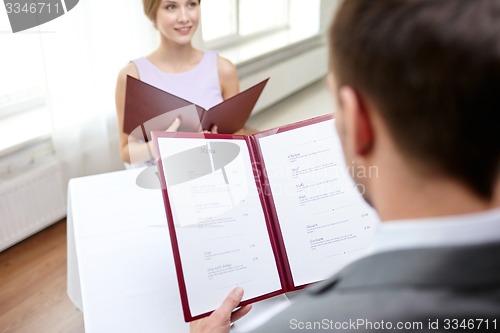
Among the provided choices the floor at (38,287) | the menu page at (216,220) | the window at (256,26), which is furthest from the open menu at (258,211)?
the window at (256,26)

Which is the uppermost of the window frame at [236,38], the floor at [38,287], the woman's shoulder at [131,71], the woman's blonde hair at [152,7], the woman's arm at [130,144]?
the woman's blonde hair at [152,7]

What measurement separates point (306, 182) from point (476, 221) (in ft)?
1.85

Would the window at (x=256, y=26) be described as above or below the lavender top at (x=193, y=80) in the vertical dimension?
above

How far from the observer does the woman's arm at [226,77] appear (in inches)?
78.3

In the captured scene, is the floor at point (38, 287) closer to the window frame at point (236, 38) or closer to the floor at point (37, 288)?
the floor at point (37, 288)

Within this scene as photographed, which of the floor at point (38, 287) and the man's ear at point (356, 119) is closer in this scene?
the man's ear at point (356, 119)

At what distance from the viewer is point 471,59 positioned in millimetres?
402

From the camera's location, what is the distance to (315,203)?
100 cm

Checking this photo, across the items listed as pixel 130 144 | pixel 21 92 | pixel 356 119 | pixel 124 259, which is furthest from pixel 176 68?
pixel 356 119

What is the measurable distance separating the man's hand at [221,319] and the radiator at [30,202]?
1531 millimetres

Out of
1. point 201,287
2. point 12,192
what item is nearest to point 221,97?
point 12,192

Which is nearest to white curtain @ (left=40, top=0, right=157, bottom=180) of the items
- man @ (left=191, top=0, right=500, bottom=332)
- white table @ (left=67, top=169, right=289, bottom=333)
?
white table @ (left=67, top=169, right=289, bottom=333)

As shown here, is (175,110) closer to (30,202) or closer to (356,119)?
(356,119)

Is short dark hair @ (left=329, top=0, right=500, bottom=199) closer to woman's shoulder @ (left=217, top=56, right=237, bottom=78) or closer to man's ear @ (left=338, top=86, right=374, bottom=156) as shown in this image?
man's ear @ (left=338, top=86, right=374, bottom=156)
